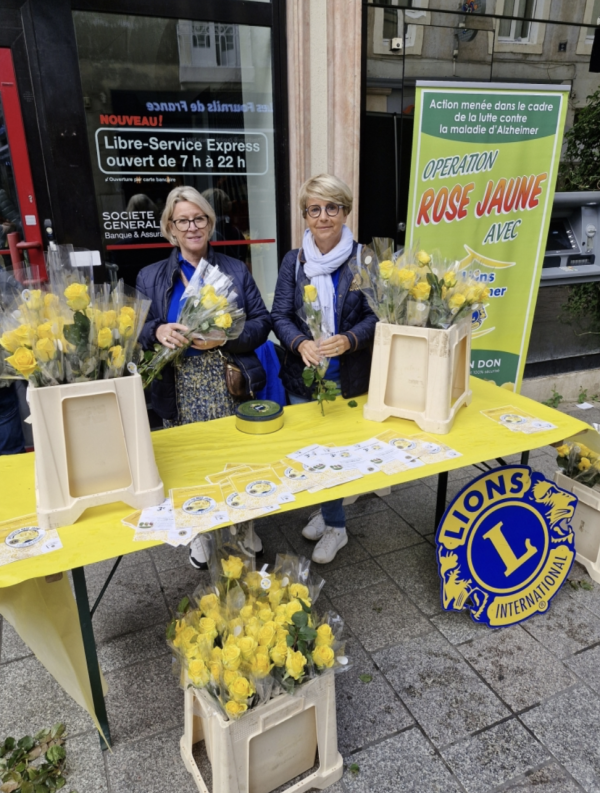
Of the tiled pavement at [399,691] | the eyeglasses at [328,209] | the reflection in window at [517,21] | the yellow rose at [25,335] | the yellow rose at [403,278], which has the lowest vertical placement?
the tiled pavement at [399,691]

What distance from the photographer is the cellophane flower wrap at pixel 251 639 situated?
1.37 m

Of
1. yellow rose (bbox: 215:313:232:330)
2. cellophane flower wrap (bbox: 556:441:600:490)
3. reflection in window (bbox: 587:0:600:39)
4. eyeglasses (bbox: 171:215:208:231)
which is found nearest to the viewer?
yellow rose (bbox: 215:313:232:330)

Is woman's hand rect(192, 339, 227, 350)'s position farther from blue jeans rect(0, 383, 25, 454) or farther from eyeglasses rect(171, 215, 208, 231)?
blue jeans rect(0, 383, 25, 454)

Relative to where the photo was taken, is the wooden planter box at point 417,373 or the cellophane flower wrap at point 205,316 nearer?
the cellophane flower wrap at point 205,316

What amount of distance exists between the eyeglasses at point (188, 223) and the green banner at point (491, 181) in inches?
64.5

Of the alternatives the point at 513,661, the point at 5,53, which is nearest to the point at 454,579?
the point at 513,661

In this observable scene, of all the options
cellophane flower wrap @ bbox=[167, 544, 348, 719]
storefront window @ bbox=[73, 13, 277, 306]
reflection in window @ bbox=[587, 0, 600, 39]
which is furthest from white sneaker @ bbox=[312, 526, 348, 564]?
reflection in window @ bbox=[587, 0, 600, 39]

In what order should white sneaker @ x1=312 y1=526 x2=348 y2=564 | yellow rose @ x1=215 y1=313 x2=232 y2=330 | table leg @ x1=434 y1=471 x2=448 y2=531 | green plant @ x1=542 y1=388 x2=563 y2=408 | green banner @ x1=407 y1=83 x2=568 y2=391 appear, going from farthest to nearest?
green plant @ x1=542 y1=388 x2=563 y2=408 → green banner @ x1=407 y1=83 x2=568 y2=391 → table leg @ x1=434 y1=471 x2=448 y2=531 → white sneaker @ x1=312 y1=526 x2=348 y2=564 → yellow rose @ x1=215 y1=313 x2=232 y2=330

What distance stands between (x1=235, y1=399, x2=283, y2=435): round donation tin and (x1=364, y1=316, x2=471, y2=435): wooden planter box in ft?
1.21

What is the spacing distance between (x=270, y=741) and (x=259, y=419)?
105 cm

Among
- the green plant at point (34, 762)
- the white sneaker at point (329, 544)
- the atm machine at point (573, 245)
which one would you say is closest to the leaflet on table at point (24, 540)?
the green plant at point (34, 762)

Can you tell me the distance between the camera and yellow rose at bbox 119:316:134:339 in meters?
1.50

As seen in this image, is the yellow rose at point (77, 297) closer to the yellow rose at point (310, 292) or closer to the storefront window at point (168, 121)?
the yellow rose at point (310, 292)

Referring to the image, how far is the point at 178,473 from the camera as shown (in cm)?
181
